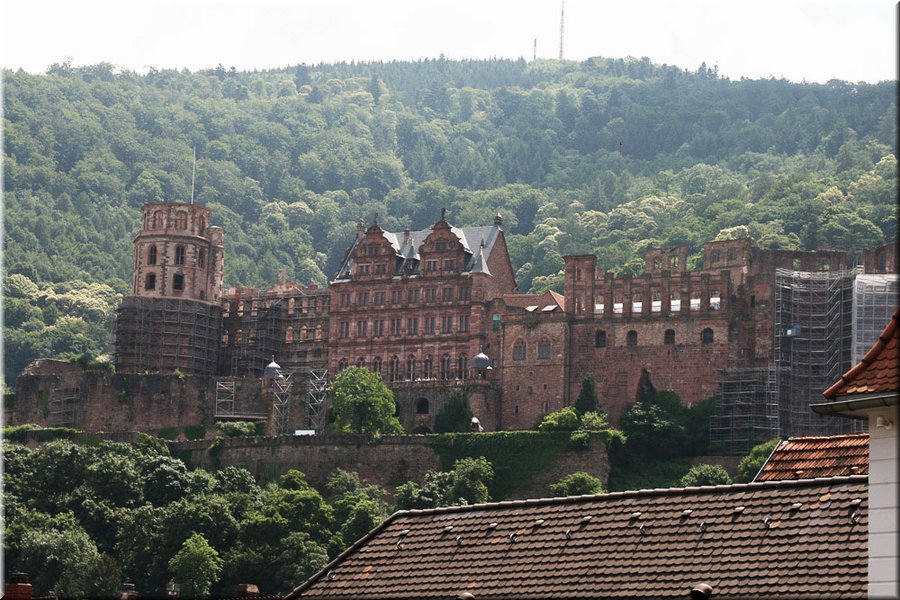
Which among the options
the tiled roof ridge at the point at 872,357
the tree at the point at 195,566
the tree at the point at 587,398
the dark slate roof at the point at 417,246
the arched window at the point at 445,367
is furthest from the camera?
the dark slate roof at the point at 417,246

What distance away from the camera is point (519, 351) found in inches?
5443

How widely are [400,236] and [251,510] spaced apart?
116 ft

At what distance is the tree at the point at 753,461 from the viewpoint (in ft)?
395

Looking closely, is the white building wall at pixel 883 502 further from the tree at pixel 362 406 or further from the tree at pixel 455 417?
the tree at pixel 362 406

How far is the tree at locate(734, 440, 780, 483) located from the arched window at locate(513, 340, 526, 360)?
1929 cm

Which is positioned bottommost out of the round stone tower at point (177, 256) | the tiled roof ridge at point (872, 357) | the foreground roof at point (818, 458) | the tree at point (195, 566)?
the tree at point (195, 566)

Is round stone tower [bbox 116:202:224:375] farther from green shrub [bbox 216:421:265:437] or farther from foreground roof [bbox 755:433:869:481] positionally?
foreground roof [bbox 755:433:869:481]

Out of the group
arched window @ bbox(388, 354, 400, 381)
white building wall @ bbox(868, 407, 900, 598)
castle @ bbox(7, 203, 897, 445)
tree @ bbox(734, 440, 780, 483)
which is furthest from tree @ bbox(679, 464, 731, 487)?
white building wall @ bbox(868, 407, 900, 598)

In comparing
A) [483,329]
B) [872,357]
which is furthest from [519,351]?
[872,357]

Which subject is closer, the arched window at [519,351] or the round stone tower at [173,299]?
the arched window at [519,351]

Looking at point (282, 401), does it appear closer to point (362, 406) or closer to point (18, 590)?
point (362, 406)

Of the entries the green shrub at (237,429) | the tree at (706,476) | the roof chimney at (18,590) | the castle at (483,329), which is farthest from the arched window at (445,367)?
the roof chimney at (18,590)

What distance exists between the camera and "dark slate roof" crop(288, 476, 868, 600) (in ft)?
90.1

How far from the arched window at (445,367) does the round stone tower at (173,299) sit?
17921 millimetres
